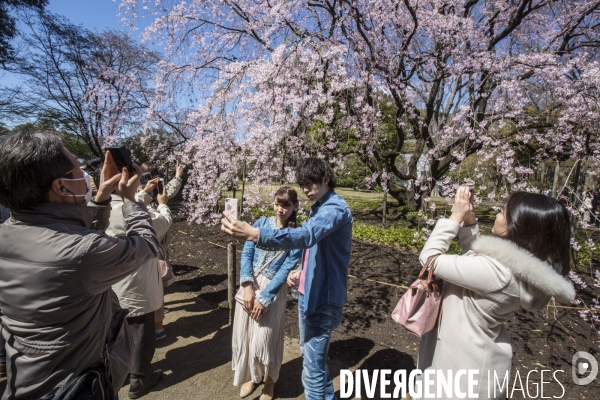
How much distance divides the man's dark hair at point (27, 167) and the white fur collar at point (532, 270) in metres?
1.80

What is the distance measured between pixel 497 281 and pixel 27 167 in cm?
189

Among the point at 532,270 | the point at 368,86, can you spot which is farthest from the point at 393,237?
the point at 532,270

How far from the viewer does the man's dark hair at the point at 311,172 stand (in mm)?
2035

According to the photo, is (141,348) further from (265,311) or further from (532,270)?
(532,270)

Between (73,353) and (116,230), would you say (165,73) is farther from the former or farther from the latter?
(73,353)

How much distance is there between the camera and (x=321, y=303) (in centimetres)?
208

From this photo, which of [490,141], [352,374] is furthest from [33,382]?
[490,141]

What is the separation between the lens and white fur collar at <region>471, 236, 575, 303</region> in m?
1.33

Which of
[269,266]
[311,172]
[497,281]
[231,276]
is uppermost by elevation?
[311,172]

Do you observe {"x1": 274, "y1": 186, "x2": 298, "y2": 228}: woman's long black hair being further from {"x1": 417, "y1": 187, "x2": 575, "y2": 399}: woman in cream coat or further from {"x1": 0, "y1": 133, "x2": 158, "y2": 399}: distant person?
{"x1": 0, "y1": 133, "x2": 158, "y2": 399}: distant person

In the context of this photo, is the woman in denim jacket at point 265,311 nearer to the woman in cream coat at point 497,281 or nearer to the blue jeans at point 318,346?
the blue jeans at point 318,346

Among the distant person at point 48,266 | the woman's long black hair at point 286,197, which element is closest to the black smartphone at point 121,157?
the distant person at point 48,266

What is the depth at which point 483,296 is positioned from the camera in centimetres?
149

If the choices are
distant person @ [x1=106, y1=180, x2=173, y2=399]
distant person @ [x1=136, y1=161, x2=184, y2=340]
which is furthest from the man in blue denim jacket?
distant person @ [x1=136, y1=161, x2=184, y2=340]
